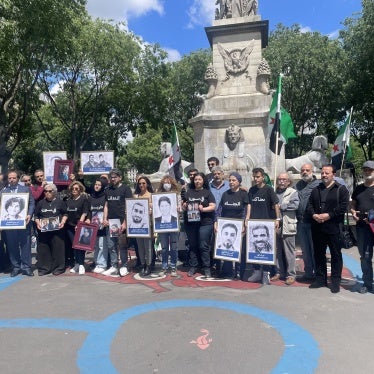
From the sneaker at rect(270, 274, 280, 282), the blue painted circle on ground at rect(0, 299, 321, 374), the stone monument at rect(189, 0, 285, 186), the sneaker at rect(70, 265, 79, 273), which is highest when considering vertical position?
the stone monument at rect(189, 0, 285, 186)

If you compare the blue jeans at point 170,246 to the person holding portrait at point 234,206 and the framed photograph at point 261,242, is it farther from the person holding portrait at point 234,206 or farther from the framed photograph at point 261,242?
the framed photograph at point 261,242

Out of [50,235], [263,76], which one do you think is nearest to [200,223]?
[50,235]

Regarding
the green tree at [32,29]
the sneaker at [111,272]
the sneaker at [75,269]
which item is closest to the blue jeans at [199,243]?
the sneaker at [111,272]

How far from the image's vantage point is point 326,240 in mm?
6391

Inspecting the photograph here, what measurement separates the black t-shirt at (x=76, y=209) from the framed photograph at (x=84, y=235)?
0.94 feet

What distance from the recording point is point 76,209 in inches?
311

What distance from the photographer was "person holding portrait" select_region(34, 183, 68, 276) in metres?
7.75

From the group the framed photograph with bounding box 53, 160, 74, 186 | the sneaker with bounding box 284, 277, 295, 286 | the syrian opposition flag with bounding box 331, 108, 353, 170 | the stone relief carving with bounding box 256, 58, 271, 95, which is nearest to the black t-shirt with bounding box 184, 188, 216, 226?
the sneaker with bounding box 284, 277, 295, 286

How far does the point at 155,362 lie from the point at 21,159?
34.8 meters

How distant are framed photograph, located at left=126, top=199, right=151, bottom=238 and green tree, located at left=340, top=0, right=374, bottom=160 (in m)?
20.6

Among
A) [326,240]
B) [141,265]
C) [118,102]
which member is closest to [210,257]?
[141,265]

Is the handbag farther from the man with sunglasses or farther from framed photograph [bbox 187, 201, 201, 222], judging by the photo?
the man with sunglasses

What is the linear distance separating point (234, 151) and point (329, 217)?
6.65 metres

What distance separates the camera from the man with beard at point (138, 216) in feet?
24.1
